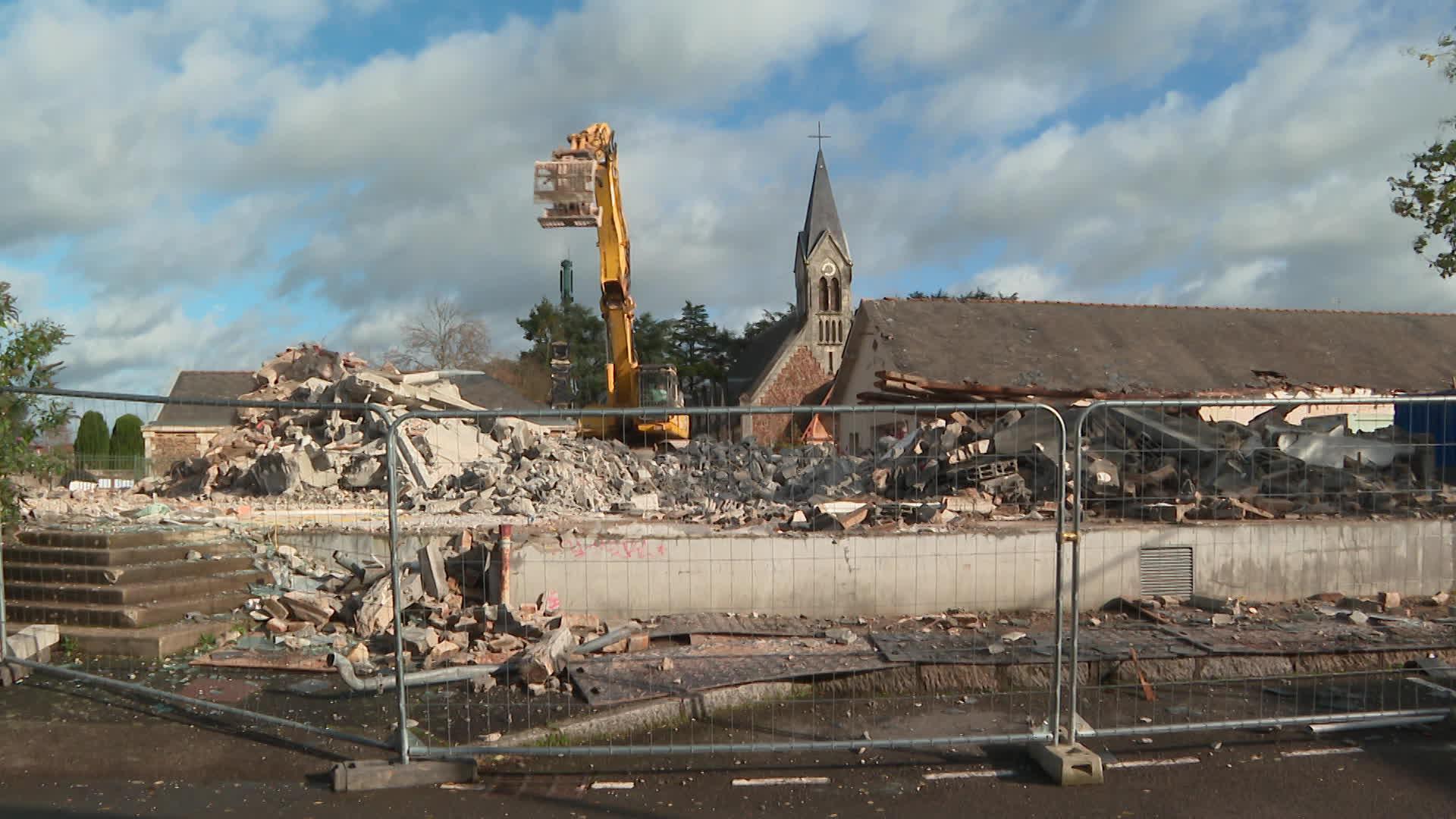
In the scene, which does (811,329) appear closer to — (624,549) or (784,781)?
(624,549)

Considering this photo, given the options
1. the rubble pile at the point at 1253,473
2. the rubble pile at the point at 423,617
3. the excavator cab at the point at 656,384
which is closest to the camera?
the rubble pile at the point at 423,617

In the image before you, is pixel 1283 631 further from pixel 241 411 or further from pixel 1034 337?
pixel 1034 337

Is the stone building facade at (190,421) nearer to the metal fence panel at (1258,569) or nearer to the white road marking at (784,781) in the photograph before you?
the white road marking at (784,781)

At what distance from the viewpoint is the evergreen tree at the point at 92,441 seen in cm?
784

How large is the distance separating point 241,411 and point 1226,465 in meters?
16.0

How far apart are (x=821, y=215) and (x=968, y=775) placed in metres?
55.4

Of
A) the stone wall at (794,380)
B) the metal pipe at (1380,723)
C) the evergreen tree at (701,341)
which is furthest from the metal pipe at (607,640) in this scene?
the evergreen tree at (701,341)

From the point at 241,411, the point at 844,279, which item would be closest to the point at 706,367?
the point at 844,279

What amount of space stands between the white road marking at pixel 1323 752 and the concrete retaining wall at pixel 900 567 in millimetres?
3322

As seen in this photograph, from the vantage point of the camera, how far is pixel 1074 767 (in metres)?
4.64

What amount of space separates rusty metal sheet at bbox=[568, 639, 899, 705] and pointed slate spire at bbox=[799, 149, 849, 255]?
50.9 m

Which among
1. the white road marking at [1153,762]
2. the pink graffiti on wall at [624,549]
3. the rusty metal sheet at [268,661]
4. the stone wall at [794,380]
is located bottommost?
the rusty metal sheet at [268,661]

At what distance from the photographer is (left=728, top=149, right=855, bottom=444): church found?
48.4 metres

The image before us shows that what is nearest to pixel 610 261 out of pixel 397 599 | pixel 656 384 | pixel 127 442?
pixel 656 384
